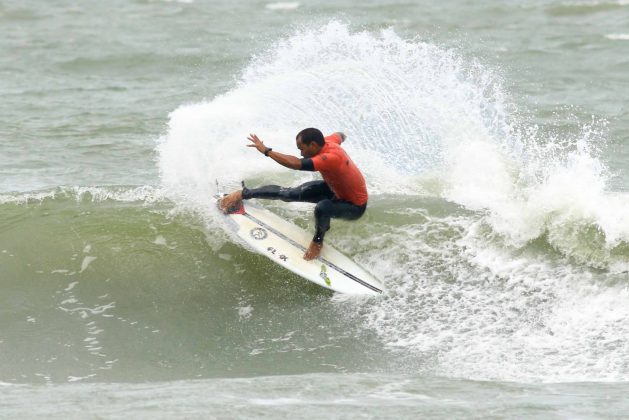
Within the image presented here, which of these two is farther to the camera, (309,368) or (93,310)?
(93,310)

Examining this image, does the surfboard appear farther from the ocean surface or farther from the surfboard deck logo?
the ocean surface

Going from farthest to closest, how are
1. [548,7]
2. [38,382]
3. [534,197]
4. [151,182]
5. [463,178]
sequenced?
[548,7], [151,182], [463,178], [534,197], [38,382]

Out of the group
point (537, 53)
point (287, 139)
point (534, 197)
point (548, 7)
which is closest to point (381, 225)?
point (534, 197)

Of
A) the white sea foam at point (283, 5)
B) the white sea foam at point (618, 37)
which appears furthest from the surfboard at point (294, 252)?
the white sea foam at point (283, 5)

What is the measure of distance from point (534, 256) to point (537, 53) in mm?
11983

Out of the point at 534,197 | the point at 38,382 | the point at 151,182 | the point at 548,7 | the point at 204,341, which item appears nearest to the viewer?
the point at 38,382

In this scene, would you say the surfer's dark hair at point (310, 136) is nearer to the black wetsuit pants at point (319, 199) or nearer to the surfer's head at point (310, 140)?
the surfer's head at point (310, 140)

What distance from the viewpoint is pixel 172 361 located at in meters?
8.59

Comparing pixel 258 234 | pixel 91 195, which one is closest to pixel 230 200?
pixel 258 234

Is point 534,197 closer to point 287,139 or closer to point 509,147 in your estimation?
point 509,147

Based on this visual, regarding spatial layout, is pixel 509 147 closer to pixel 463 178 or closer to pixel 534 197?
pixel 463 178

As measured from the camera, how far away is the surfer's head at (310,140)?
30.3ft

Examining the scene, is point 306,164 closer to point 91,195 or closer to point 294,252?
point 294,252

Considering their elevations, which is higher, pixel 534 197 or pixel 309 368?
pixel 534 197
